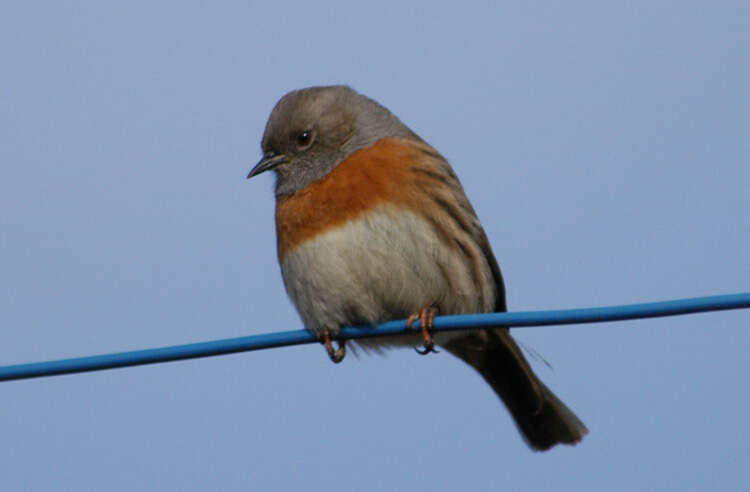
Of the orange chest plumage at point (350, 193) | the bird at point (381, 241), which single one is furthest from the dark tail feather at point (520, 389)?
the orange chest plumage at point (350, 193)

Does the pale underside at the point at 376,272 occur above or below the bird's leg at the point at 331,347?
above

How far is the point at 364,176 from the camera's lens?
704 centimetres

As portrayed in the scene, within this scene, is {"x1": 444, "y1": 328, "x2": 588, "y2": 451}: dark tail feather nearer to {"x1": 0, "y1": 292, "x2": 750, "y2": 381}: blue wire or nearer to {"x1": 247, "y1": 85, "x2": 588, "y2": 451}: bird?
{"x1": 247, "y1": 85, "x2": 588, "y2": 451}: bird

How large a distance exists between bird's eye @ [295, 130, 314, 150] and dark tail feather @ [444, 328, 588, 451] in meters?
1.57

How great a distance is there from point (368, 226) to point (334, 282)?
0.37 m

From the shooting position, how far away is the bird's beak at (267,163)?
7.73 metres

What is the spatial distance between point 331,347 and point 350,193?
0.94 metres

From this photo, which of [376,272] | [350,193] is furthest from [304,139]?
[376,272]

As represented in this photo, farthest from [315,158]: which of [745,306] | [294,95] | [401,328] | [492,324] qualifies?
[745,306]

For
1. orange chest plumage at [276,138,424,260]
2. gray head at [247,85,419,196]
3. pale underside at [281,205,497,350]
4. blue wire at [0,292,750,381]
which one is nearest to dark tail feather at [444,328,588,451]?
pale underside at [281,205,497,350]

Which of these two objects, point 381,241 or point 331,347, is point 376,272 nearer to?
point 381,241

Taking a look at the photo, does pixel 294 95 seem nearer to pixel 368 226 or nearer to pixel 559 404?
pixel 368 226

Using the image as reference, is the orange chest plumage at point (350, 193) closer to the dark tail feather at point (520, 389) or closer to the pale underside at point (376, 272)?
the pale underside at point (376, 272)

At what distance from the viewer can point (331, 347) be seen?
23.5 feet
